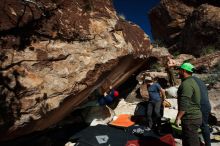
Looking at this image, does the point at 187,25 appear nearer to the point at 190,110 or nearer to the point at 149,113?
the point at 149,113

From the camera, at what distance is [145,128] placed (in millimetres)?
8078

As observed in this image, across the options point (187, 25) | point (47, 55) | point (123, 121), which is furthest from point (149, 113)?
point (187, 25)

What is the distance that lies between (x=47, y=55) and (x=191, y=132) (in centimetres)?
323

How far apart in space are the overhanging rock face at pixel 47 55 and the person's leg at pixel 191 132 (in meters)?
2.62

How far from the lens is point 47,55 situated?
18.5ft

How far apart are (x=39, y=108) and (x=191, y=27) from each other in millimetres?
15746

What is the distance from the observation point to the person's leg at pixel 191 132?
4.81 meters

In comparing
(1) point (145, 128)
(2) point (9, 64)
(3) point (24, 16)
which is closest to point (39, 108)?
(2) point (9, 64)

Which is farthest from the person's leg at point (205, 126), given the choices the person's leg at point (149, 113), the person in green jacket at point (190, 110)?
the person's leg at point (149, 113)

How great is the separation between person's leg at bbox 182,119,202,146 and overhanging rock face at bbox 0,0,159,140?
2617 mm

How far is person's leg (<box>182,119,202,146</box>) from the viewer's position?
4.81 m

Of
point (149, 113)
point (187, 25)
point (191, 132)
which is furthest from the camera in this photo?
point (187, 25)

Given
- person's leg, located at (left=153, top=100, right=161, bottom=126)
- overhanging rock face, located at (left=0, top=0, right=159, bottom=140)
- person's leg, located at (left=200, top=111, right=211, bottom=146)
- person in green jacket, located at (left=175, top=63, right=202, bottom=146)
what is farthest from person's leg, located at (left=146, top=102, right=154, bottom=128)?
person in green jacket, located at (left=175, top=63, right=202, bottom=146)

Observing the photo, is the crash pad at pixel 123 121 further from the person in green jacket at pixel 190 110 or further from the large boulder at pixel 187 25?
the large boulder at pixel 187 25
